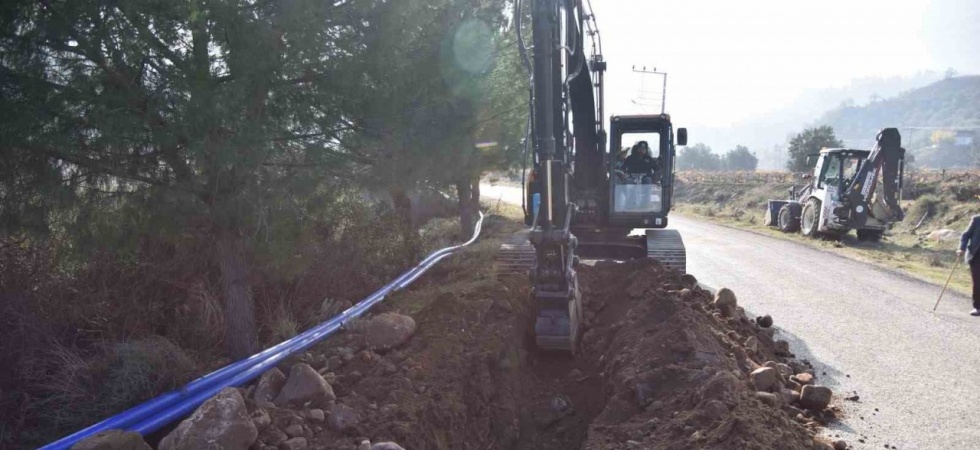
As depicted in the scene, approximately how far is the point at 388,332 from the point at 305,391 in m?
1.39

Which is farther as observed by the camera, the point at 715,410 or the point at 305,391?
the point at 305,391

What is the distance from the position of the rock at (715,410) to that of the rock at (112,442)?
3.57m

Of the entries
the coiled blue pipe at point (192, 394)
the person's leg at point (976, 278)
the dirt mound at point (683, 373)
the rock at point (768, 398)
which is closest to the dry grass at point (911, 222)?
the person's leg at point (976, 278)

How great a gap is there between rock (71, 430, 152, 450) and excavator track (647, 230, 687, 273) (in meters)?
7.46

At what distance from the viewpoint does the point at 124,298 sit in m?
6.27

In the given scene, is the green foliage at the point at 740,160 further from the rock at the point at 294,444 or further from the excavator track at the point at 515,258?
the rock at the point at 294,444

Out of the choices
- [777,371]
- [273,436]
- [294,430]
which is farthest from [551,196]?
[273,436]

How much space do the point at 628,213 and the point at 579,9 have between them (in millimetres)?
4171

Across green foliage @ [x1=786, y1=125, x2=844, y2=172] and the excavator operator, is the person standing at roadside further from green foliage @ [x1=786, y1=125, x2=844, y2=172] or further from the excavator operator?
green foliage @ [x1=786, y1=125, x2=844, y2=172]

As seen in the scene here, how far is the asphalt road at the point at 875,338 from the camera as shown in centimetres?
541

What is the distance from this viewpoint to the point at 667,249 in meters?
9.95

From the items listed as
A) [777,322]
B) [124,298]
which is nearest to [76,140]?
[124,298]

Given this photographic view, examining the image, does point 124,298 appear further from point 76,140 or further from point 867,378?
point 867,378

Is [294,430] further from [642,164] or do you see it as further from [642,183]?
[642,164]
